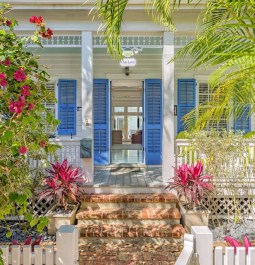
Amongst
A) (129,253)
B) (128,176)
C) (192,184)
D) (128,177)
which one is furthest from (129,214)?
(128,176)

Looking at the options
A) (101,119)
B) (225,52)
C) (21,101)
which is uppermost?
(225,52)

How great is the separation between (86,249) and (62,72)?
198 inches

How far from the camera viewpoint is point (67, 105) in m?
7.89

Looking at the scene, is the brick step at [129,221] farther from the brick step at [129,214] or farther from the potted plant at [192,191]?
the potted plant at [192,191]

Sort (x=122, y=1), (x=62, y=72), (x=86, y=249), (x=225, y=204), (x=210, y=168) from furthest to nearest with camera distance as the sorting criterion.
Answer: (x=62, y=72) < (x=225, y=204) < (x=210, y=168) < (x=86, y=249) < (x=122, y=1)

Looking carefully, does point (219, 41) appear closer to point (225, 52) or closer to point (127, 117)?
point (225, 52)

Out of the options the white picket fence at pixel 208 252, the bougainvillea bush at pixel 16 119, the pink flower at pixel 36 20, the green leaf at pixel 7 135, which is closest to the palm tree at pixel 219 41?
the pink flower at pixel 36 20

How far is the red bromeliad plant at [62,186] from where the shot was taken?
4891 mm

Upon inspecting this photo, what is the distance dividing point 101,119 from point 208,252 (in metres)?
5.99

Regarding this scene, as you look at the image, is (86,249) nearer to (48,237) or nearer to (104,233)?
(104,233)

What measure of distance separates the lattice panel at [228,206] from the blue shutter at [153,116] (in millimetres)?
2691

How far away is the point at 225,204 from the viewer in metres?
5.56

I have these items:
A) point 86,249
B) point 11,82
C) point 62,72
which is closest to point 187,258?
point 11,82

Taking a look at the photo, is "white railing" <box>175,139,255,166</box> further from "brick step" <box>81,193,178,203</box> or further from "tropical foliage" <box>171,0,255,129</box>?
"tropical foliage" <box>171,0,255,129</box>
